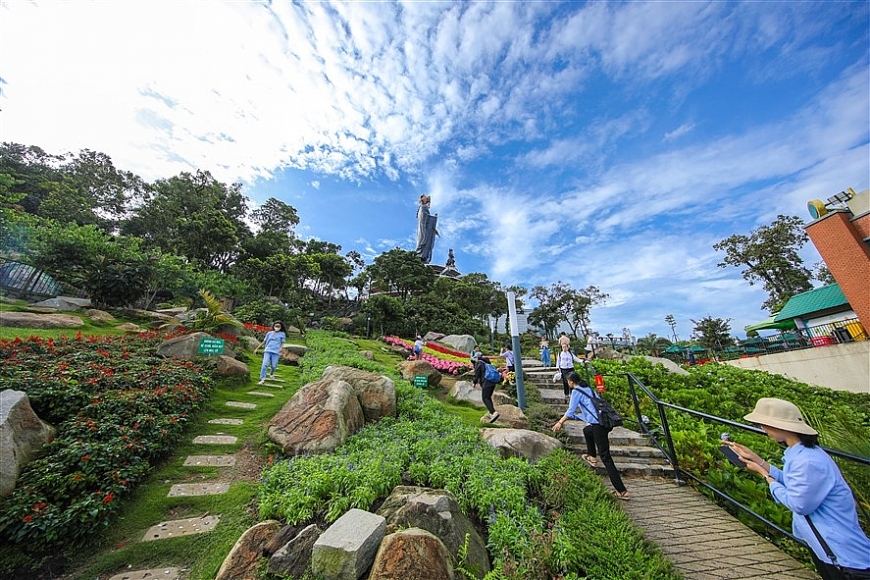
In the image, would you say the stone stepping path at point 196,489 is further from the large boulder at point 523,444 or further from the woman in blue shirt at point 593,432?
the woman in blue shirt at point 593,432

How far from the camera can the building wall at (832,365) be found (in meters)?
11.6

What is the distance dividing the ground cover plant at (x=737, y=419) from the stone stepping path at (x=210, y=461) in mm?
6280

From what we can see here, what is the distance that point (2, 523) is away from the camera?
249cm

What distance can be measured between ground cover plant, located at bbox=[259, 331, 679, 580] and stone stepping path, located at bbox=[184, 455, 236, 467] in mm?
823

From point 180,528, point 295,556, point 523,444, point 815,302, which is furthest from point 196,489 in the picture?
point 815,302

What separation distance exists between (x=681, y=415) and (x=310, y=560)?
267 inches

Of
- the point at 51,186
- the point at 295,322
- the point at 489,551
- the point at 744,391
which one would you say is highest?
the point at 51,186

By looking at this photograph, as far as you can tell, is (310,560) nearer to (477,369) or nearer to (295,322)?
(477,369)

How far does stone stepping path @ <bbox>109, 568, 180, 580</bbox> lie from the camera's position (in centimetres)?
252

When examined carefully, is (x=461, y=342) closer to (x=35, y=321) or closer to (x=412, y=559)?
(x=35, y=321)

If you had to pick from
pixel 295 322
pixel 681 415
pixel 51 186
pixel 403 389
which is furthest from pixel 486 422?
pixel 51 186

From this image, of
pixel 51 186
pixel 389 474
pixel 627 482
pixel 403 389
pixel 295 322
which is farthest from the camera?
pixel 51 186

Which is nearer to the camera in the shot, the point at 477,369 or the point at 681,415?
the point at 681,415

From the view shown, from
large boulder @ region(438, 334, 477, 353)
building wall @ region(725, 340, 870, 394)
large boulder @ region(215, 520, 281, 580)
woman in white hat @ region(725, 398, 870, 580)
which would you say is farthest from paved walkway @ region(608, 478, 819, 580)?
large boulder @ region(438, 334, 477, 353)
